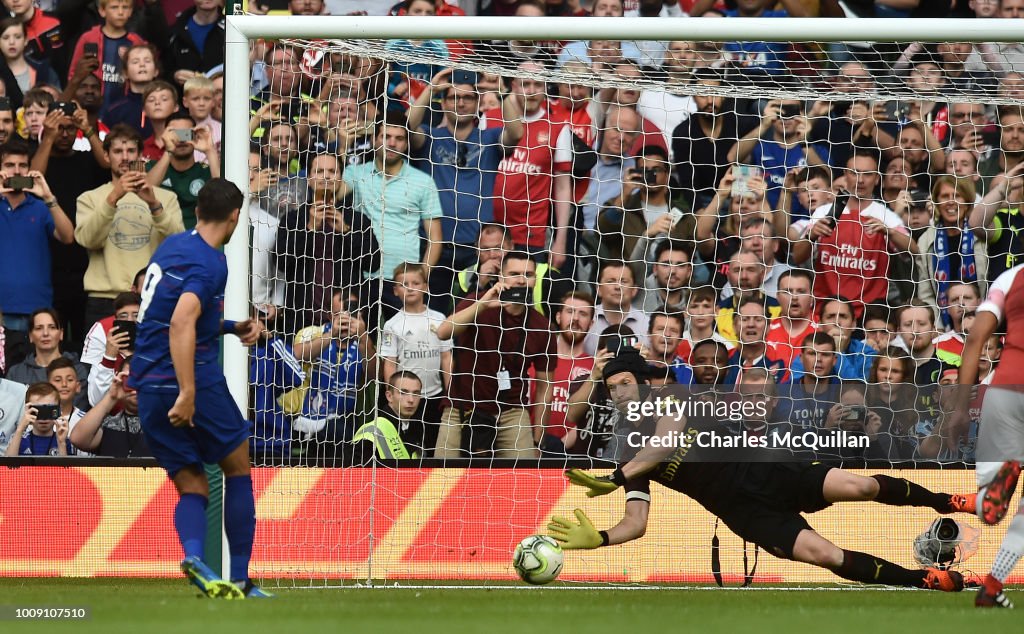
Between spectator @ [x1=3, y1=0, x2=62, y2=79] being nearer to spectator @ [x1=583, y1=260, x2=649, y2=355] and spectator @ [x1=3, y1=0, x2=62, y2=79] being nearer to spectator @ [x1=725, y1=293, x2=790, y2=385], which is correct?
spectator @ [x1=583, y1=260, x2=649, y2=355]

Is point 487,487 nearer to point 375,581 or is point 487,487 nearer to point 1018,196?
point 375,581

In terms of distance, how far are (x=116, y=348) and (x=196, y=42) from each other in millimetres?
3062

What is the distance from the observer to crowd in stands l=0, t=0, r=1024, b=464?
935 cm

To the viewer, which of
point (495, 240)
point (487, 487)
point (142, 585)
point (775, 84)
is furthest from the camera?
point (495, 240)

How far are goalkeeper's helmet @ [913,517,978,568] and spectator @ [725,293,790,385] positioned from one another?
1.66m

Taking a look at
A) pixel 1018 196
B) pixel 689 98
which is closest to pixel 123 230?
pixel 689 98

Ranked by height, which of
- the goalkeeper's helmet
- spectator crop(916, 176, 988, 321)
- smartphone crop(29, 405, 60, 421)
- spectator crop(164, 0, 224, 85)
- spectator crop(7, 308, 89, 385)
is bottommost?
the goalkeeper's helmet

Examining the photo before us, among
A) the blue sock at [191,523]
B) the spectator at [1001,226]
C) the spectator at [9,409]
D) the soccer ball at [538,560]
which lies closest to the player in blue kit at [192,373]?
the blue sock at [191,523]

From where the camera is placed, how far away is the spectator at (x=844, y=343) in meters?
9.67

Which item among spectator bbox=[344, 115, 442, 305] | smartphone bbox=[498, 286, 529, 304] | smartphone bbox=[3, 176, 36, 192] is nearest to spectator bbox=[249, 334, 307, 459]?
spectator bbox=[344, 115, 442, 305]

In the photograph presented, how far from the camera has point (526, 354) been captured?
31.7 feet

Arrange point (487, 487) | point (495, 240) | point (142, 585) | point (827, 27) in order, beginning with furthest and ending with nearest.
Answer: point (495, 240) → point (487, 487) → point (142, 585) → point (827, 27)

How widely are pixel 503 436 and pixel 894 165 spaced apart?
154 inches

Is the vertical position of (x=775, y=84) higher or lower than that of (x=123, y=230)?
higher
